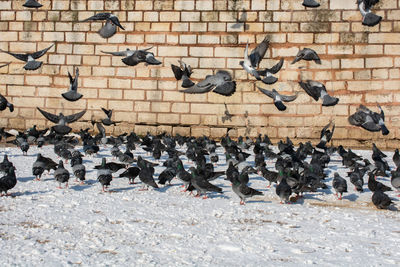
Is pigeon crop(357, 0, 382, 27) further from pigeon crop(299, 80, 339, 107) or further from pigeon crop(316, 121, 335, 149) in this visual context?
pigeon crop(316, 121, 335, 149)

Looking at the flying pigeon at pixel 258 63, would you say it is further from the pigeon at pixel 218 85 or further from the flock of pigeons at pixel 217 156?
the pigeon at pixel 218 85

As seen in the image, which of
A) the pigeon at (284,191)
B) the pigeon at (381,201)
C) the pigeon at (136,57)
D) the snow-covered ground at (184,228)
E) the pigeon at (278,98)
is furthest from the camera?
the pigeon at (136,57)

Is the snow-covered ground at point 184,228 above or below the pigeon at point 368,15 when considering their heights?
below

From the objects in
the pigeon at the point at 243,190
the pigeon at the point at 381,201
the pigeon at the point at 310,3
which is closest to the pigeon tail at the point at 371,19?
the pigeon at the point at 310,3

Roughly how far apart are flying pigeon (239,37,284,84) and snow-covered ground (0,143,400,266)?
449 centimetres

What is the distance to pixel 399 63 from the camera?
13477 millimetres

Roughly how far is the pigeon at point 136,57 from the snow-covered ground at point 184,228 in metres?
5.63

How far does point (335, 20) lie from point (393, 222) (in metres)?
8.74

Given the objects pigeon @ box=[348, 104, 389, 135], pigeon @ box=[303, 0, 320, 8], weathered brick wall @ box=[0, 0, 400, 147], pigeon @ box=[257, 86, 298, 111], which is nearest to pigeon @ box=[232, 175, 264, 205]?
pigeon @ box=[257, 86, 298, 111]

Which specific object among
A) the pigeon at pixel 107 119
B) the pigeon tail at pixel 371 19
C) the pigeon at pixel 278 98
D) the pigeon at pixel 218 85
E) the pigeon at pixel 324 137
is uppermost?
the pigeon tail at pixel 371 19

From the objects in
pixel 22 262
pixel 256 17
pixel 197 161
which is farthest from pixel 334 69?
pixel 22 262

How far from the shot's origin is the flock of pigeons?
763 cm

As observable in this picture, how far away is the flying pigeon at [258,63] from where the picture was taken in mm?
12065

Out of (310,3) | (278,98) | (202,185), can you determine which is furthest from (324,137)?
(202,185)
